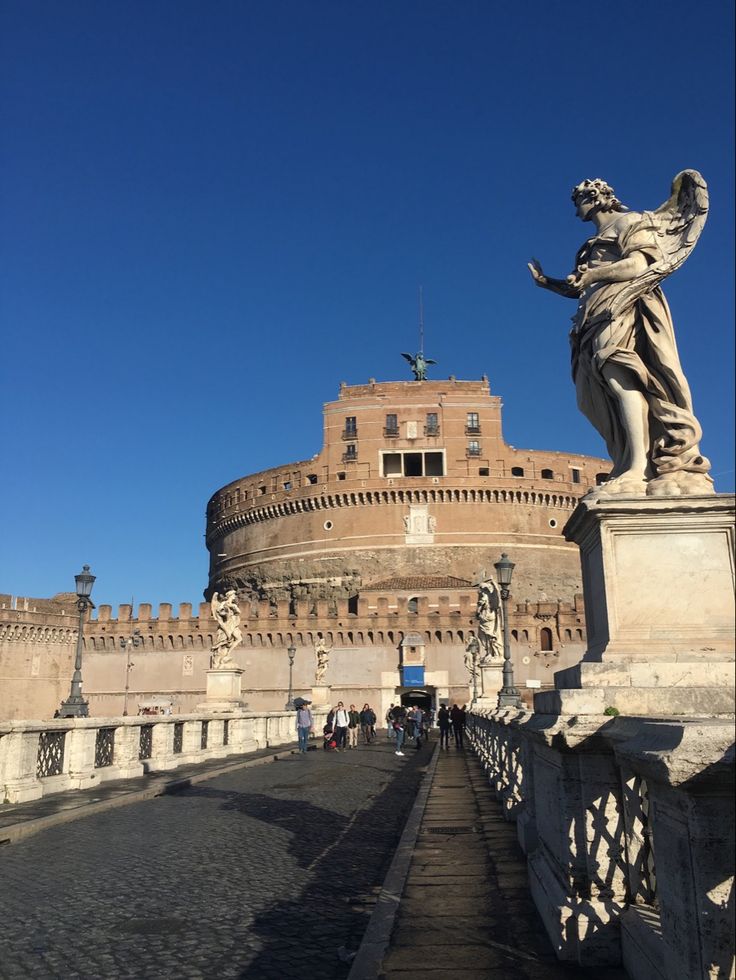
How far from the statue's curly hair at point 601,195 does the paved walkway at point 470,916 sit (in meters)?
3.60

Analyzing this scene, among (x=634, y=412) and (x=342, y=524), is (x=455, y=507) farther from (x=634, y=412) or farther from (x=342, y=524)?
(x=634, y=412)

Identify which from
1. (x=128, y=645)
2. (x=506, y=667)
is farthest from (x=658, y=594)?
(x=128, y=645)

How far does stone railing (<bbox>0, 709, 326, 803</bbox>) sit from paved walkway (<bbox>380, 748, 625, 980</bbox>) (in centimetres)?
512

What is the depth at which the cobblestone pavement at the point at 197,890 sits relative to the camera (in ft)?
13.0

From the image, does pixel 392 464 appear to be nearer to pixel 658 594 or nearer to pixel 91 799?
pixel 91 799

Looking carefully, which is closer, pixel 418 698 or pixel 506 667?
pixel 506 667

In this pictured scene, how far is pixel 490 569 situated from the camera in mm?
54062

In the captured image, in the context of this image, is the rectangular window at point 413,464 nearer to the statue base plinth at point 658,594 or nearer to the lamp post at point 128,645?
the lamp post at point 128,645

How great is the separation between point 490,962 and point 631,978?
0.81 metres

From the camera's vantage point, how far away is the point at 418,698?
47781 mm

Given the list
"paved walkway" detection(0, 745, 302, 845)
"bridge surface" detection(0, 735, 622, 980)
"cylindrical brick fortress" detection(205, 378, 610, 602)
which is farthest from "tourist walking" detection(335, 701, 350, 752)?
"cylindrical brick fortress" detection(205, 378, 610, 602)

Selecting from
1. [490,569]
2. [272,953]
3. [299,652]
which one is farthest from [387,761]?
[490,569]

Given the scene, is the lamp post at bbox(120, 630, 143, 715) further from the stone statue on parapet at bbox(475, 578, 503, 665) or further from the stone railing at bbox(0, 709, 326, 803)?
the stone statue on parapet at bbox(475, 578, 503, 665)

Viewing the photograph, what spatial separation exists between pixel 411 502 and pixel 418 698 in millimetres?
13974
